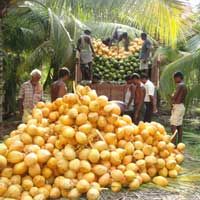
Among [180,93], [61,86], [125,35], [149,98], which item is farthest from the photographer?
[125,35]

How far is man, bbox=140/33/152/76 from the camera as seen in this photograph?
33.7ft

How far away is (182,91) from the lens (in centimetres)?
734

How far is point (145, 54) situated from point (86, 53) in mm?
1420

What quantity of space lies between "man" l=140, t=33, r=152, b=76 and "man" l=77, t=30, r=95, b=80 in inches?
47.4

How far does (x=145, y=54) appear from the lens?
10367 mm

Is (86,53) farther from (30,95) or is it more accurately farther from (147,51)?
(30,95)

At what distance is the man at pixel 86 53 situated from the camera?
9.98m

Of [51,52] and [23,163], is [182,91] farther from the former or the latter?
[51,52]

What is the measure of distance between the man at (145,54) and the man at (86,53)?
3.95ft

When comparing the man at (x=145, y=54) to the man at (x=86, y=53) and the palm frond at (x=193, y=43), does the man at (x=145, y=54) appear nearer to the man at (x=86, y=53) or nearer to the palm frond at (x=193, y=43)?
the palm frond at (x=193, y=43)

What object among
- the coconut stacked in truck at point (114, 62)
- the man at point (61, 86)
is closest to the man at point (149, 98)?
the coconut stacked in truck at point (114, 62)

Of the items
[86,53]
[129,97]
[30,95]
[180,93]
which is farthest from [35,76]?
[86,53]

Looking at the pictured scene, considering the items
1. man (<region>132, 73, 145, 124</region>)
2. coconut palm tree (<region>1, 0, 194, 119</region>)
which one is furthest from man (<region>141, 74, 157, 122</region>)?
coconut palm tree (<region>1, 0, 194, 119</region>)

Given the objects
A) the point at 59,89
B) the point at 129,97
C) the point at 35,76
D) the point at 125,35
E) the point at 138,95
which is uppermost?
the point at 125,35
